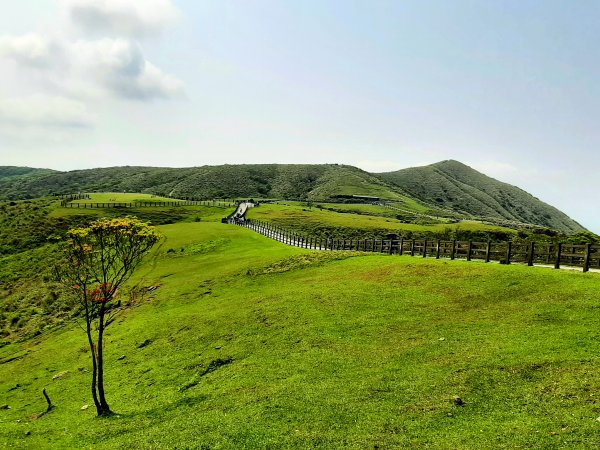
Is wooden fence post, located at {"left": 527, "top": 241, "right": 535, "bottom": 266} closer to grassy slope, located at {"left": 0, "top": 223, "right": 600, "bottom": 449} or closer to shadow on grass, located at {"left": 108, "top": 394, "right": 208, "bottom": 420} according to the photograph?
grassy slope, located at {"left": 0, "top": 223, "right": 600, "bottom": 449}

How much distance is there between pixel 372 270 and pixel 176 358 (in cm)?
1620

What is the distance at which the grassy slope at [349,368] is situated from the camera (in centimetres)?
1295

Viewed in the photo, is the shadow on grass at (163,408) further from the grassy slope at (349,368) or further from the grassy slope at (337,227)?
the grassy slope at (337,227)

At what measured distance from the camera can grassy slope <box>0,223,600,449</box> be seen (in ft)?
42.5

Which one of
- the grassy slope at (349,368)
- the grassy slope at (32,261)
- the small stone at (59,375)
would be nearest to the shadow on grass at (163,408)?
the grassy slope at (349,368)

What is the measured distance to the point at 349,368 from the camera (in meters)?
17.8

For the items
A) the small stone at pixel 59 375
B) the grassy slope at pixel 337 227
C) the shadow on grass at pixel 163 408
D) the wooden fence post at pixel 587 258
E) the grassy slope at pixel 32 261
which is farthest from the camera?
the grassy slope at pixel 337 227

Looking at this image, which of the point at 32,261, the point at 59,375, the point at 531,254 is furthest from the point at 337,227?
the point at 59,375

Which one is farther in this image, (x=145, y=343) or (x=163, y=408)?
(x=145, y=343)

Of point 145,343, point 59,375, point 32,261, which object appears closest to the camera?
point 59,375

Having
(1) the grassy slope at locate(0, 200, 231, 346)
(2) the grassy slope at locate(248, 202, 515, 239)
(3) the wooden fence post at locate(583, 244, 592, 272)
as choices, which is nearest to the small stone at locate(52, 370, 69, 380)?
(1) the grassy slope at locate(0, 200, 231, 346)

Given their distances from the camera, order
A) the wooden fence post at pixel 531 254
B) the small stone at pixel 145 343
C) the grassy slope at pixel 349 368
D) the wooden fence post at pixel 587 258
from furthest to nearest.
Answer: the small stone at pixel 145 343
the wooden fence post at pixel 531 254
the wooden fence post at pixel 587 258
the grassy slope at pixel 349 368

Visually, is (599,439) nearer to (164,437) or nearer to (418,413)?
(418,413)

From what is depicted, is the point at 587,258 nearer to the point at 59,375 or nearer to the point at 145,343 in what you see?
the point at 145,343
